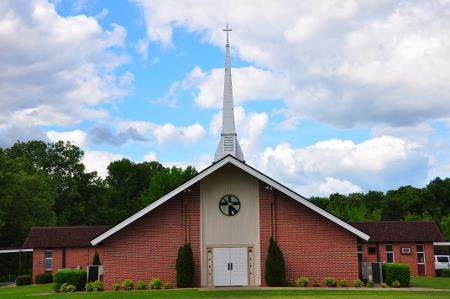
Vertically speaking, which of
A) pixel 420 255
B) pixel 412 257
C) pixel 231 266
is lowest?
pixel 231 266

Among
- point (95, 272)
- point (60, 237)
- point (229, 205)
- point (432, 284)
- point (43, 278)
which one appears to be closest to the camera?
point (229, 205)

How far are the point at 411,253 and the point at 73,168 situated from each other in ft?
168

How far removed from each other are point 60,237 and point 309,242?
23.3m

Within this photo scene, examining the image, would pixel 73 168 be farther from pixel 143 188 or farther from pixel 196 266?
pixel 196 266

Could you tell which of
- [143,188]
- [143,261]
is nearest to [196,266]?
[143,261]

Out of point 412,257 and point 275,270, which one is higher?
point 412,257

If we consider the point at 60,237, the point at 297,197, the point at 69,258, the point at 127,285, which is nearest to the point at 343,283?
the point at 297,197

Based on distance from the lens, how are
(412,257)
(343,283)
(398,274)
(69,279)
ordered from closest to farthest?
(343,283) < (398,274) < (69,279) < (412,257)

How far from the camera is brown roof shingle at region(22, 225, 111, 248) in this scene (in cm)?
4194

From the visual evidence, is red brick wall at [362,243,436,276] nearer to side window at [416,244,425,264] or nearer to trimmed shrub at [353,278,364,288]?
side window at [416,244,425,264]

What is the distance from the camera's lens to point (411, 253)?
135ft

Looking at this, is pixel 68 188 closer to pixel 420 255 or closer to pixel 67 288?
pixel 420 255

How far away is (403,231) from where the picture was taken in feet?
137

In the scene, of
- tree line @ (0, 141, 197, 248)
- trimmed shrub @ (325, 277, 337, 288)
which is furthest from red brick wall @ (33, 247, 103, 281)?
trimmed shrub @ (325, 277, 337, 288)
